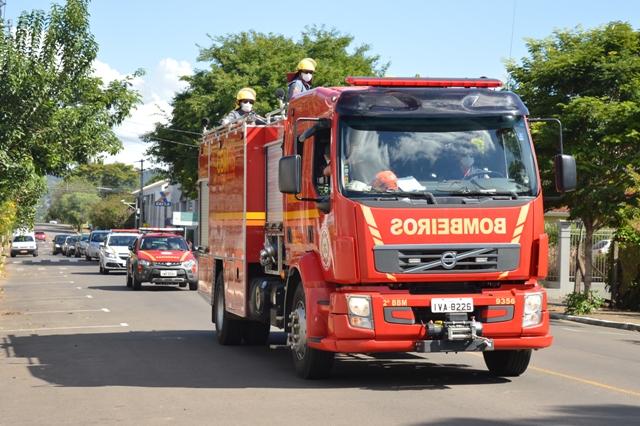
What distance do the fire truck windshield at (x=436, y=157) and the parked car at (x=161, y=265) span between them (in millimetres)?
22611

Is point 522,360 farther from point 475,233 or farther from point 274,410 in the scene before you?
point 274,410

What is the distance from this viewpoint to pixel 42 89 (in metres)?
20.8

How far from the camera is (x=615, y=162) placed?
25.0m

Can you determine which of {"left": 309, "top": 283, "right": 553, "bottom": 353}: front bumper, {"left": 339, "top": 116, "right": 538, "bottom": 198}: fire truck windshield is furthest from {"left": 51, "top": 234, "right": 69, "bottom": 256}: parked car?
{"left": 309, "top": 283, "right": 553, "bottom": 353}: front bumper

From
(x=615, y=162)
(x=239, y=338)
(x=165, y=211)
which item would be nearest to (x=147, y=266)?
(x=615, y=162)

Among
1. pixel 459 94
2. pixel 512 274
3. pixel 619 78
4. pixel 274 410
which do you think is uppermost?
pixel 619 78

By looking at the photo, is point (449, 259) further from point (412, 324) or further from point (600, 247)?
point (600, 247)

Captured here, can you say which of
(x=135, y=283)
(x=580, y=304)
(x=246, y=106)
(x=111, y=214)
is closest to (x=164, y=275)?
(x=135, y=283)

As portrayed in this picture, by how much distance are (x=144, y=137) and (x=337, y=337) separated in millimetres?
48795

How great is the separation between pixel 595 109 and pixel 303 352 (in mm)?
13916

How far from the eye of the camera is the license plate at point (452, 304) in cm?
1150

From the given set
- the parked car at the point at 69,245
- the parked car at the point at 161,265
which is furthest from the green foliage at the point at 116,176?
the parked car at the point at 161,265

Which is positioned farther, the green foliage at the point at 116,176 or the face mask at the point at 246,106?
the green foliage at the point at 116,176

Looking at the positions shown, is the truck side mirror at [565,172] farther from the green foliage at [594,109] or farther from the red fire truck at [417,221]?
the green foliage at [594,109]
